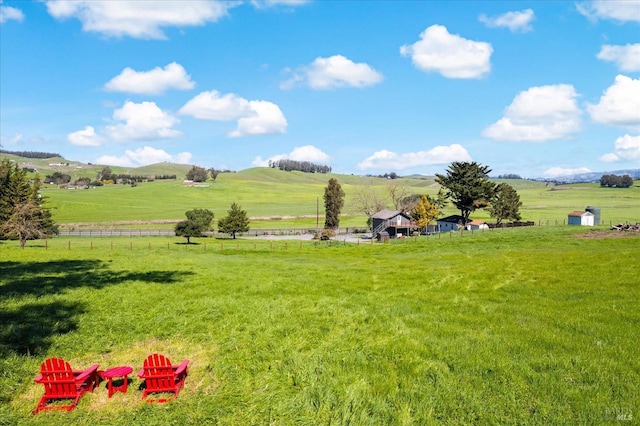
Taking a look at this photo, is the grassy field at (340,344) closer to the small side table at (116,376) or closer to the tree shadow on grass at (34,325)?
the tree shadow on grass at (34,325)

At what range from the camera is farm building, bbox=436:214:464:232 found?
305 feet

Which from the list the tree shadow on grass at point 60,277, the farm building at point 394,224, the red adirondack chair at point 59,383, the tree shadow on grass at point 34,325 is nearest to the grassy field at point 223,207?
the farm building at point 394,224

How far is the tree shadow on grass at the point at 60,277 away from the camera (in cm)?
1836

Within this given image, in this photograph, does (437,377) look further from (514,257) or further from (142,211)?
(142,211)

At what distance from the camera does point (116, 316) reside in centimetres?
1504

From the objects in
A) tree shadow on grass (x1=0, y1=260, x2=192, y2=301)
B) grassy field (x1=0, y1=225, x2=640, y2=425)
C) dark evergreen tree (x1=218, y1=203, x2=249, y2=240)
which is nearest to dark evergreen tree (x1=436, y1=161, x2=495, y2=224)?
dark evergreen tree (x1=218, y1=203, x2=249, y2=240)

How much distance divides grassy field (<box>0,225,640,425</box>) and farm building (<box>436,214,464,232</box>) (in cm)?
7114

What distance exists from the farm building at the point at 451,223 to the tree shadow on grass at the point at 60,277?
260ft

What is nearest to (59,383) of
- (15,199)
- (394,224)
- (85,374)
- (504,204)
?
(85,374)

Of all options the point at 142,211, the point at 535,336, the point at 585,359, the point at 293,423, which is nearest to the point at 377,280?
the point at 535,336

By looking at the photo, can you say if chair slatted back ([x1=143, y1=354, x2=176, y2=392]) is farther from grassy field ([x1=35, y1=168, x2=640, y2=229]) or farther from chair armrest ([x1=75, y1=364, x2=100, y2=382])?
grassy field ([x1=35, y1=168, x2=640, y2=229])

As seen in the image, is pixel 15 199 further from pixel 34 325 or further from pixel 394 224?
pixel 394 224

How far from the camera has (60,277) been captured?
2158 centimetres

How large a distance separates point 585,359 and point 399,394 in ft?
17.8
